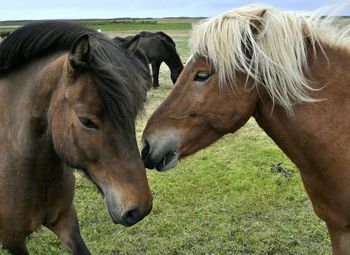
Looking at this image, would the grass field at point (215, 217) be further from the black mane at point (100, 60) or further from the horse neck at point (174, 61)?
the horse neck at point (174, 61)

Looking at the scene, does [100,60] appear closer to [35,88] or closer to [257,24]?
[35,88]

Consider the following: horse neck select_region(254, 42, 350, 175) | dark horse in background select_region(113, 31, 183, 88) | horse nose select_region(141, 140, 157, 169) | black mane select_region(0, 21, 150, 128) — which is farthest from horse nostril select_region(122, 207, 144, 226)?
dark horse in background select_region(113, 31, 183, 88)

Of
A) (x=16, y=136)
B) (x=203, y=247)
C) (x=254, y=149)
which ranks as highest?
(x=16, y=136)

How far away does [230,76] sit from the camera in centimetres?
258

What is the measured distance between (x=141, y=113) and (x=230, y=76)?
0.59 m

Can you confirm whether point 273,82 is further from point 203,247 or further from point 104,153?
point 203,247

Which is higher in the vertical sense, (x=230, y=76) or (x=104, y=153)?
(x=230, y=76)

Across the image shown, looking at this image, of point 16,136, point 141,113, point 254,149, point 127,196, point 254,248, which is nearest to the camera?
point 127,196

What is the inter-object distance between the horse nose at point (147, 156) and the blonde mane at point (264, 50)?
59cm

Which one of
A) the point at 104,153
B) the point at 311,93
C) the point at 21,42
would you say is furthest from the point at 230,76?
the point at 21,42

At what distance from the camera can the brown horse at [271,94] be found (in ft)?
8.44

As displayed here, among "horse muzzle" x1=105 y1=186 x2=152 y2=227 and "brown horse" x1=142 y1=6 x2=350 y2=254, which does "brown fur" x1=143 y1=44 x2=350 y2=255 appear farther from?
"horse muzzle" x1=105 y1=186 x2=152 y2=227

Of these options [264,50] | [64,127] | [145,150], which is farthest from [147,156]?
[264,50]

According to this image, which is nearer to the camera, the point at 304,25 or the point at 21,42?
the point at 304,25
